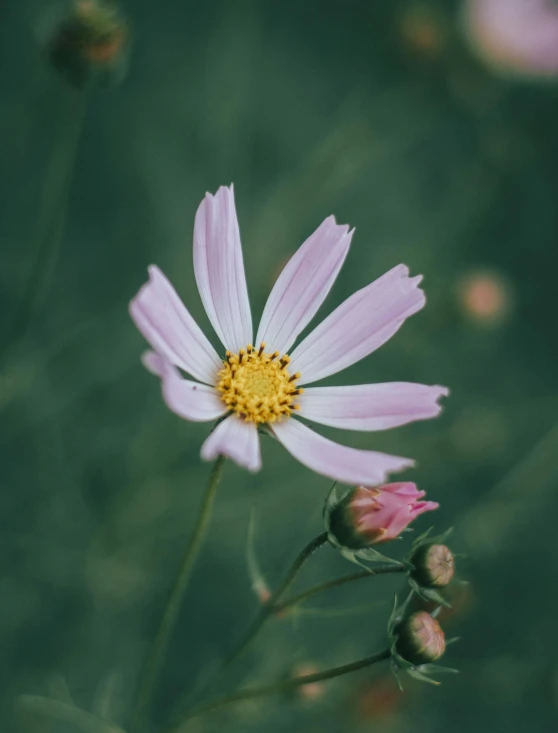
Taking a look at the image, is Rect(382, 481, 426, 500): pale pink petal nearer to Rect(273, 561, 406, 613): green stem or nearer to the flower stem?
Rect(273, 561, 406, 613): green stem

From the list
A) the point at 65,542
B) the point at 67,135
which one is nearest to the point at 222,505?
the point at 65,542

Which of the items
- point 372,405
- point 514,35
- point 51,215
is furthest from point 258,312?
point 514,35

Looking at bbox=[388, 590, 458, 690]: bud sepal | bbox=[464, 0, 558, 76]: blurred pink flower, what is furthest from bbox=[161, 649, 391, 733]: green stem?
bbox=[464, 0, 558, 76]: blurred pink flower

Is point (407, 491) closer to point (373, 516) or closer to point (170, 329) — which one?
point (373, 516)

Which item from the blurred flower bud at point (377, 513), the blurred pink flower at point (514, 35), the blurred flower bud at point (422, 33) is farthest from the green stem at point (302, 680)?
the blurred pink flower at point (514, 35)

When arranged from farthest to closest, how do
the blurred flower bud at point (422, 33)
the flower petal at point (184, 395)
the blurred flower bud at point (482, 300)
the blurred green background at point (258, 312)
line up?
the blurred flower bud at point (422, 33) < the blurred flower bud at point (482, 300) < the blurred green background at point (258, 312) < the flower petal at point (184, 395)

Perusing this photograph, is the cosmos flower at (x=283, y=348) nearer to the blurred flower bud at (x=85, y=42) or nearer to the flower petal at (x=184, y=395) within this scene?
the flower petal at (x=184, y=395)

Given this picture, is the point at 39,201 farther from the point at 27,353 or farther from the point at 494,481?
the point at 494,481
